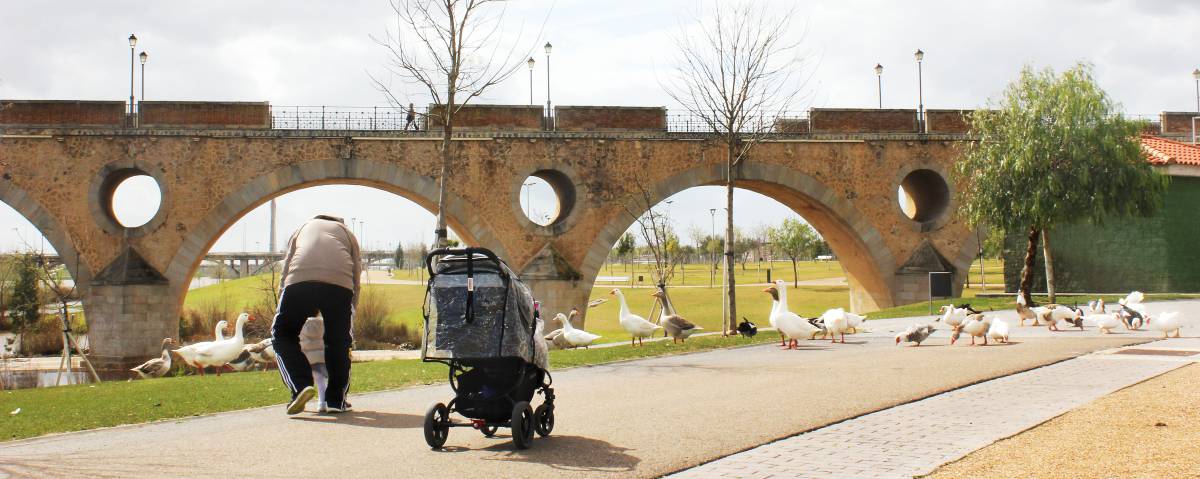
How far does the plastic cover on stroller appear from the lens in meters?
6.53

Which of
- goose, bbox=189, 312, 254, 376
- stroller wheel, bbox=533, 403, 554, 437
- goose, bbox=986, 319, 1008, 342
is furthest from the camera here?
goose, bbox=986, 319, 1008, 342

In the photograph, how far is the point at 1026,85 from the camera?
2809 centimetres

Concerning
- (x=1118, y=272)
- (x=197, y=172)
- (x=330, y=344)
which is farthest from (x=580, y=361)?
(x=1118, y=272)

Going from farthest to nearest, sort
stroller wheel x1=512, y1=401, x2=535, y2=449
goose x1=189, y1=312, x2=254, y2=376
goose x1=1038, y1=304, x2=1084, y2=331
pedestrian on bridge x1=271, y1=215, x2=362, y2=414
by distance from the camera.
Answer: goose x1=1038, y1=304, x2=1084, y2=331
goose x1=189, y1=312, x2=254, y2=376
pedestrian on bridge x1=271, y1=215, x2=362, y2=414
stroller wheel x1=512, y1=401, x2=535, y2=449

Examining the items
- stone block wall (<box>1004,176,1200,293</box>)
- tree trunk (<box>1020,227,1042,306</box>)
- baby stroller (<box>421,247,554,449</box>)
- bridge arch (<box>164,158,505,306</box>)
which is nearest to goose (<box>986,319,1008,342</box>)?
baby stroller (<box>421,247,554,449</box>)

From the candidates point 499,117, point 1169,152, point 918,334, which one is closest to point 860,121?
point 1169,152

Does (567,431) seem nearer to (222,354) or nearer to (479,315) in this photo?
(479,315)

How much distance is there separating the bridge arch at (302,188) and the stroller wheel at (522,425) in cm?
2167

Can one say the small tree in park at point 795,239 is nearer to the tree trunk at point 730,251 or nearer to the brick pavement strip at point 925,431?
the tree trunk at point 730,251

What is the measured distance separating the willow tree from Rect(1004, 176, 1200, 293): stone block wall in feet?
10.2

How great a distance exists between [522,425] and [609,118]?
77.5 ft

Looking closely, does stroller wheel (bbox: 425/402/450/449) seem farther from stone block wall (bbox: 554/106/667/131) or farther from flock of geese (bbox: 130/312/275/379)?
stone block wall (bbox: 554/106/667/131)

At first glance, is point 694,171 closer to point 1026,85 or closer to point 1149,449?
point 1026,85

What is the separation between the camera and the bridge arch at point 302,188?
2736 cm
